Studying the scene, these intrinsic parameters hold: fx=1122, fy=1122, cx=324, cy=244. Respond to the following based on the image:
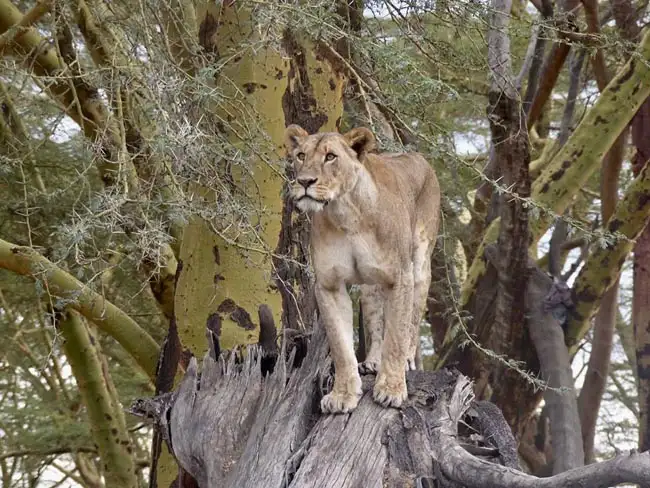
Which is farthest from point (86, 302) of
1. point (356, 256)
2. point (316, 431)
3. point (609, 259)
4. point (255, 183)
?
point (609, 259)

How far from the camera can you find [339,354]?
14.4 ft

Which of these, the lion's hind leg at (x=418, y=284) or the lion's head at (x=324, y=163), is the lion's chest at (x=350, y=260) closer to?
the lion's head at (x=324, y=163)

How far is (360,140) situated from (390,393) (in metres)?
1.00

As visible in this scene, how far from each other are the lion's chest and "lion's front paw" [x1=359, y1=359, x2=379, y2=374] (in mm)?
554

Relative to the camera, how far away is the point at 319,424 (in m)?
4.45

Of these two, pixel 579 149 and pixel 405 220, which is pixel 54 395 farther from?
pixel 405 220

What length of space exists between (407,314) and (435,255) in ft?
16.4

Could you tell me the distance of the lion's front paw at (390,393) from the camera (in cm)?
437

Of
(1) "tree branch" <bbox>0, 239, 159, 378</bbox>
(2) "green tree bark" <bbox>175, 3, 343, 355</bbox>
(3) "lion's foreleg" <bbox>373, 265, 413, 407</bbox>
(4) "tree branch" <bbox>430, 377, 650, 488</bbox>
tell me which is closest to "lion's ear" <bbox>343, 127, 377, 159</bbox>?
(3) "lion's foreleg" <bbox>373, 265, 413, 407</bbox>

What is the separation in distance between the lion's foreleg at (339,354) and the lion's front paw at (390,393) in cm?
9

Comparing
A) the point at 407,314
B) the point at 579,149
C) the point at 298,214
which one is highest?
the point at 579,149

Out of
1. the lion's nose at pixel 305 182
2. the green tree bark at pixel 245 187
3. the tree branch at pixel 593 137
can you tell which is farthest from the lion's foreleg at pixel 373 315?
the tree branch at pixel 593 137

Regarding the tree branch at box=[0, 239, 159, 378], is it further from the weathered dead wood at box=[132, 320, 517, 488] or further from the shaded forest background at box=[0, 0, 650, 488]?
the weathered dead wood at box=[132, 320, 517, 488]

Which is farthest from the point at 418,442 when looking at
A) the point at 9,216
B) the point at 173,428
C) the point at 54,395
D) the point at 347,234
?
the point at 54,395
